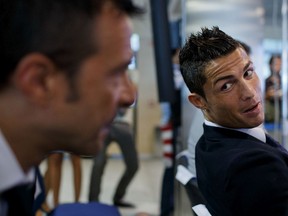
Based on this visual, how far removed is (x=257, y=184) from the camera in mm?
840

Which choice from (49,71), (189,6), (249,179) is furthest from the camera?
(189,6)

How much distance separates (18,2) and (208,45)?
617mm

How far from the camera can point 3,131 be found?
1.81 feet

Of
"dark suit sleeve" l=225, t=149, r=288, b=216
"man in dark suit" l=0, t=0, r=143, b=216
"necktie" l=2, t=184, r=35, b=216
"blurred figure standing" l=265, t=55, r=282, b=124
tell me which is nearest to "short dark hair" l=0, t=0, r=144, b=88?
"man in dark suit" l=0, t=0, r=143, b=216

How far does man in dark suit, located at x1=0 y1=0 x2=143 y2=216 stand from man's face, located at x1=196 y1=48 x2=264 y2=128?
476 millimetres

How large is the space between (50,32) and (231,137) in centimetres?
63

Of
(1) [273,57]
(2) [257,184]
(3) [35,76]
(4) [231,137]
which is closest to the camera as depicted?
(3) [35,76]

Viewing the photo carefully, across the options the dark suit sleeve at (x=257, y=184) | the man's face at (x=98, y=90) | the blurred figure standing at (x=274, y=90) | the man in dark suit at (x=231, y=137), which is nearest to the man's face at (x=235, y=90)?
the man in dark suit at (x=231, y=137)

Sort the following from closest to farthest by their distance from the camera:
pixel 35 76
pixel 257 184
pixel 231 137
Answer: pixel 35 76
pixel 257 184
pixel 231 137

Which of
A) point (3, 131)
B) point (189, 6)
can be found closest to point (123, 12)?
point (3, 131)

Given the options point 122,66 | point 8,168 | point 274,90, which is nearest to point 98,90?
point 122,66

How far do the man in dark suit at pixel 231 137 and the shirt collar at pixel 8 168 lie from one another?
0.51 m

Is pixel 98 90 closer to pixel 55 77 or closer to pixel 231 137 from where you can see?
pixel 55 77

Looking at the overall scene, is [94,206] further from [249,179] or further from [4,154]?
[4,154]
